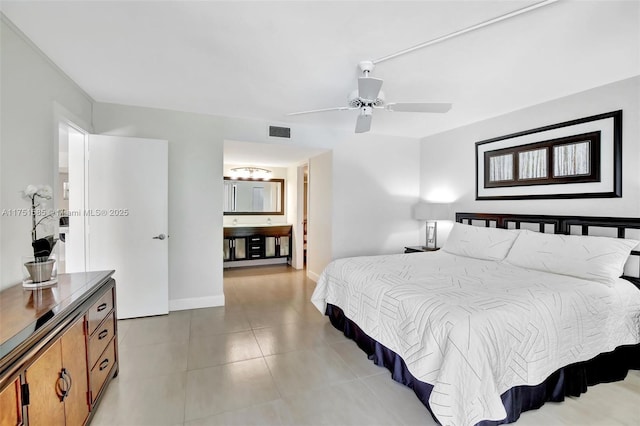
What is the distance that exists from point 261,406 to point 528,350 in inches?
68.3

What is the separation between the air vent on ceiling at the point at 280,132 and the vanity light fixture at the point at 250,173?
2345 millimetres

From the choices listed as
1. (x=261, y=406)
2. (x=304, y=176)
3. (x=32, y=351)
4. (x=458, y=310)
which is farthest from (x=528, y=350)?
(x=304, y=176)

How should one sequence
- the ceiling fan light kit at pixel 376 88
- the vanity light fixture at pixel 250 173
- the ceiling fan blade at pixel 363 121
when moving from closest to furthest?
the ceiling fan light kit at pixel 376 88, the ceiling fan blade at pixel 363 121, the vanity light fixture at pixel 250 173

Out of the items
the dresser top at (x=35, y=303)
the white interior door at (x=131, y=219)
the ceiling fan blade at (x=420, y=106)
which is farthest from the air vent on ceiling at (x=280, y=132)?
the dresser top at (x=35, y=303)

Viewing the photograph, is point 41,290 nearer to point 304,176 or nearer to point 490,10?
point 490,10

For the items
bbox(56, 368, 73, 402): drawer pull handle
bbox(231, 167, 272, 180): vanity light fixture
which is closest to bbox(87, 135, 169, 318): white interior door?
bbox(56, 368, 73, 402): drawer pull handle

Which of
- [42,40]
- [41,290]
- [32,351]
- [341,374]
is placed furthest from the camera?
[341,374]

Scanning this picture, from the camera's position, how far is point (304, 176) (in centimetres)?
644

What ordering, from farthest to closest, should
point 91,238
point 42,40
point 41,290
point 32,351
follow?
1. point 91,238
2. point 42,40
3. point 41,290
4. point 32,351

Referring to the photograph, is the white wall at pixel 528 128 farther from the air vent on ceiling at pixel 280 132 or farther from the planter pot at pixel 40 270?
the planter pot at pixel 40 270

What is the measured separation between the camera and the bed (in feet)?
5.57

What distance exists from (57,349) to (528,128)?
460 cm

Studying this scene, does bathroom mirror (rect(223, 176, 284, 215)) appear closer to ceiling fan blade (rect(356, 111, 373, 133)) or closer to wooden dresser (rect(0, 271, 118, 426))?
ceiling fan blade (rect(356, 111, 373, 133))

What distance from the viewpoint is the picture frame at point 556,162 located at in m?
2.91
